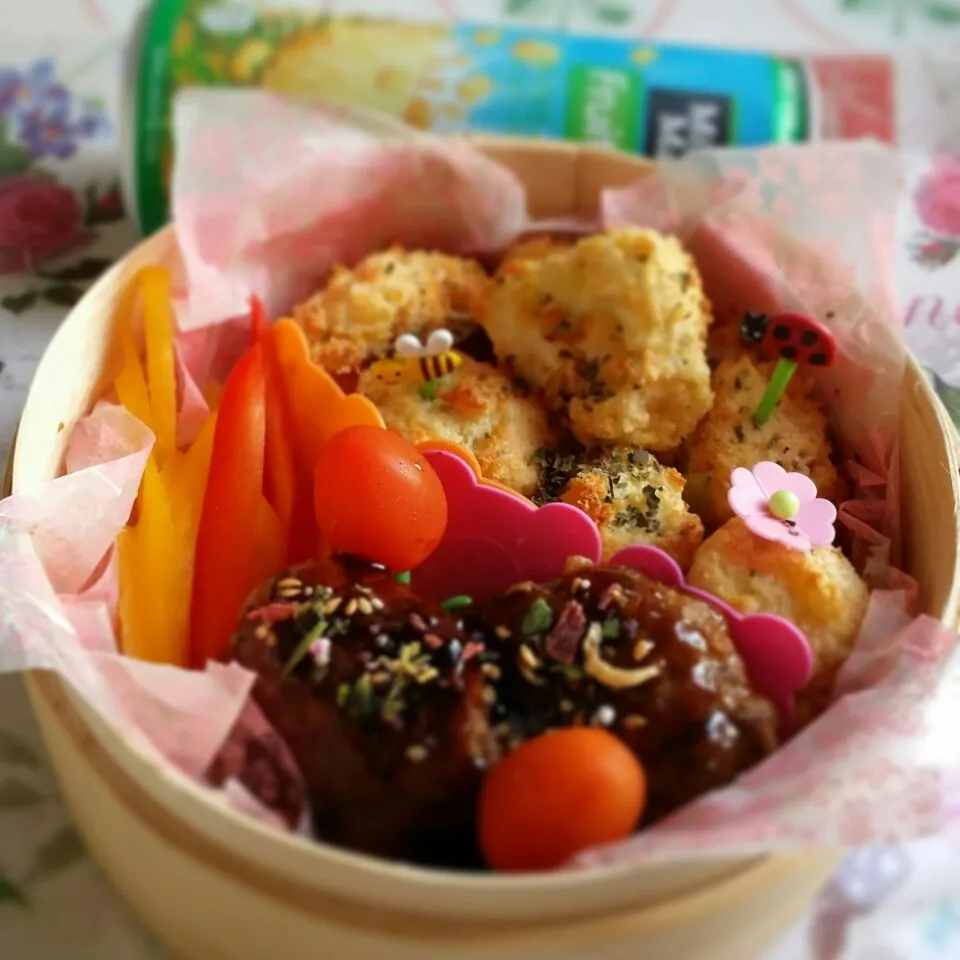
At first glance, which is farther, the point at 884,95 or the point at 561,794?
the point at 884,95

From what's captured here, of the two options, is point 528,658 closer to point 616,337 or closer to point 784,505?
point 784,505

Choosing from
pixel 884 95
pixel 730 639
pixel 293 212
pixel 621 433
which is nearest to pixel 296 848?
pixel 730 639

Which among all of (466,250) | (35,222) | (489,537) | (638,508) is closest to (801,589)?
(638,508)

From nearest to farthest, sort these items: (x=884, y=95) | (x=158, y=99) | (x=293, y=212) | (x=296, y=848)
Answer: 1. (x=296, y=848)
2. (x=293, y=212)
3. (x=158, y=99)
4. (x=884, y=95)

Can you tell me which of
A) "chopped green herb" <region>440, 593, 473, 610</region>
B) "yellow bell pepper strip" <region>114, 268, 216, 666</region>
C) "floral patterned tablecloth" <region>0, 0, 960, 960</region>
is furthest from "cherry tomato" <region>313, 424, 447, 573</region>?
"floral patterned tablecloth" <region>0, 0, 960, 960</region>

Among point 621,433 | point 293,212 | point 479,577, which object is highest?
point 293,212

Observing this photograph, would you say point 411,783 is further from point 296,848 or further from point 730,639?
point 730,639

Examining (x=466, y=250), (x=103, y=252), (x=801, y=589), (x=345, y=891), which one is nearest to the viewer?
(x=345, y=891)
